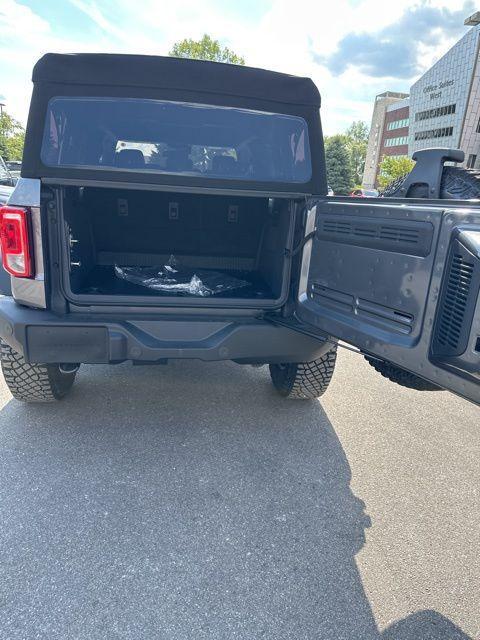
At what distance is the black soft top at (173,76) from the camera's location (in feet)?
7.92

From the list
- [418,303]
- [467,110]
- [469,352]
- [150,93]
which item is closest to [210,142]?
[150,93]

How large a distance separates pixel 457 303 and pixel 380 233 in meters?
0.54

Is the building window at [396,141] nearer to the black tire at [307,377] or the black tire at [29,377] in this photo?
the black tire at [307,377]

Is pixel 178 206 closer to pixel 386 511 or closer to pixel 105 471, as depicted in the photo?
pixel 105 471

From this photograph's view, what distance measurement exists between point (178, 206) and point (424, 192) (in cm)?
193

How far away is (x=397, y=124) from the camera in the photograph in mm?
71375

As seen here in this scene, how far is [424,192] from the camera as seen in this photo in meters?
3.06

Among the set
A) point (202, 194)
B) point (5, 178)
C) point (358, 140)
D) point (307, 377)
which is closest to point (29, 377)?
point (202, 194)

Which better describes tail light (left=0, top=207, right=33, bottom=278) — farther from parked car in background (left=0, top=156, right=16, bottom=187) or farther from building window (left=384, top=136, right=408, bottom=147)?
building window (left=384, top=136, right=408, bottom=147)

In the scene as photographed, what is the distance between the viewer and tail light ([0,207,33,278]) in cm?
229

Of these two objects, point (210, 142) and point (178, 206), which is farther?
point (178, 206)

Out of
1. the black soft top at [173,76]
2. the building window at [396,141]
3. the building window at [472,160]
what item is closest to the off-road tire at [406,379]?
the black soft top at [173,76]

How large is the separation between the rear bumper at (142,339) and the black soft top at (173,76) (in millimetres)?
1325

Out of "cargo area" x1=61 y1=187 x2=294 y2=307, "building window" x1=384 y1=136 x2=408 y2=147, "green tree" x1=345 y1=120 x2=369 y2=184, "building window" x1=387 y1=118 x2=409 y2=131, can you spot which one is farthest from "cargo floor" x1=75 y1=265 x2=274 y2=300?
"green tree" x1=345 y1=120 x2=369 y2=184
